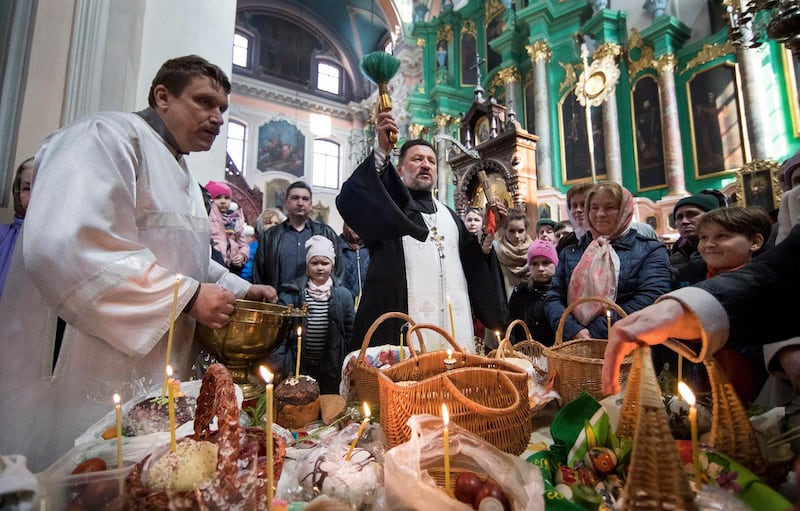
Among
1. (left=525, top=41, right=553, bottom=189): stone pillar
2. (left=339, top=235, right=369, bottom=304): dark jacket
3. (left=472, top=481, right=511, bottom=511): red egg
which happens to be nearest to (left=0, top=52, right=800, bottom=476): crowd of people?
(left=472, top=481, right=511, bottom=511): red egg

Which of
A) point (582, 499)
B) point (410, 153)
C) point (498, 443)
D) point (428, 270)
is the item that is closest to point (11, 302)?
point (498, 443)

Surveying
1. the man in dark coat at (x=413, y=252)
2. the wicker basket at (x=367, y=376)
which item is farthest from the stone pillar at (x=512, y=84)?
the wicker basket at (x=367, y=376)

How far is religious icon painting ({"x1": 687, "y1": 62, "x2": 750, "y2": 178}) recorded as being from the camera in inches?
337

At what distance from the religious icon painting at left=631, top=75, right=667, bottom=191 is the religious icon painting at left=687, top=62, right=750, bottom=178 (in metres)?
0.64

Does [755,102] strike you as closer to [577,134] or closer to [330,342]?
[577,134]

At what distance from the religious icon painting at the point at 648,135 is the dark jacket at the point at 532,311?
8186 millimetres

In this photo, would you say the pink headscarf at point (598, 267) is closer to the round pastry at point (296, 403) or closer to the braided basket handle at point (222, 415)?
the round pastry at point (296, 403)

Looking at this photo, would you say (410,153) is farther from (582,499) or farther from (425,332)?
(582,499)

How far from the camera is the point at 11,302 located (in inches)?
49.3

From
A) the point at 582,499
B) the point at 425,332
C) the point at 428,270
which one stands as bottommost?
the point at 582,499

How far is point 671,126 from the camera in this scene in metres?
9.32

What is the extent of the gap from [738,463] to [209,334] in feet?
4.64

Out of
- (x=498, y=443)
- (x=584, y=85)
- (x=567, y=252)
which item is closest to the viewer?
(x=498, y=443)

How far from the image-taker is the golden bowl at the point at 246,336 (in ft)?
4.34
